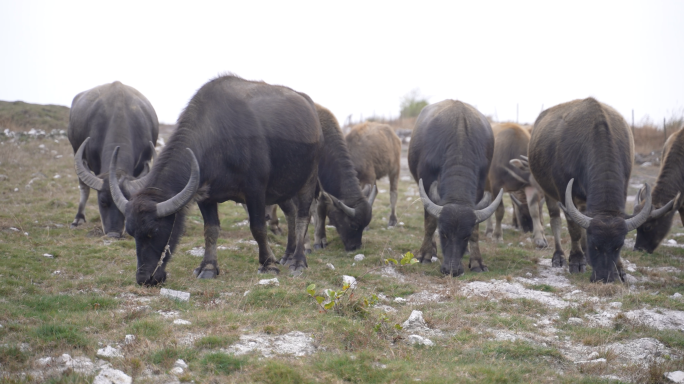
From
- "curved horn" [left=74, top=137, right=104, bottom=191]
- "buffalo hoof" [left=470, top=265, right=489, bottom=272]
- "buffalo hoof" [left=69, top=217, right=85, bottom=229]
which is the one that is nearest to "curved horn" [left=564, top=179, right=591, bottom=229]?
"buffalo hoof" [left=470, top=265, right=489, bottom=272]

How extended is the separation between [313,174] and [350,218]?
5.00 feet

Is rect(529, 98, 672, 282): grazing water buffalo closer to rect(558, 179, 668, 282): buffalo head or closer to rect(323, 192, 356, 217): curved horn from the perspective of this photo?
rect(558, 179, 668, 282): buffalo head

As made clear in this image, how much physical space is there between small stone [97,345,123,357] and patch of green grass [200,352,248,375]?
29.9 inches

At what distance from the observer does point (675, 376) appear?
4438 mm

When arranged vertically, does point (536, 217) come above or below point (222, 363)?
below

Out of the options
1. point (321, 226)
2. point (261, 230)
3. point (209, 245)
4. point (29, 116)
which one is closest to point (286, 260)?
point (261, 230)

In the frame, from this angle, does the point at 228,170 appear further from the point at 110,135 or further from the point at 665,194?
the point at 665,194

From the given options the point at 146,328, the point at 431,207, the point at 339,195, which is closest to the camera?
the point at 146,328

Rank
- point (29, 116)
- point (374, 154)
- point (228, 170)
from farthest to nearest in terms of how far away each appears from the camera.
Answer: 1. point (29, 116)
2. point (374, 154)
3. point (228, 170)

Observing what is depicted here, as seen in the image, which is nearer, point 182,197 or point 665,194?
point 182,197

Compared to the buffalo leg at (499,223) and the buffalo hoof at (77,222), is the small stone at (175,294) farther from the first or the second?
the buffalo leg at (499,223)

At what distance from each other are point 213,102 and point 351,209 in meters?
3.56

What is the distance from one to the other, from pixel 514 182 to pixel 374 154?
3.31 metres

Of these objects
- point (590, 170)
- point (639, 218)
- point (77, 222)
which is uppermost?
point (590, 170)
